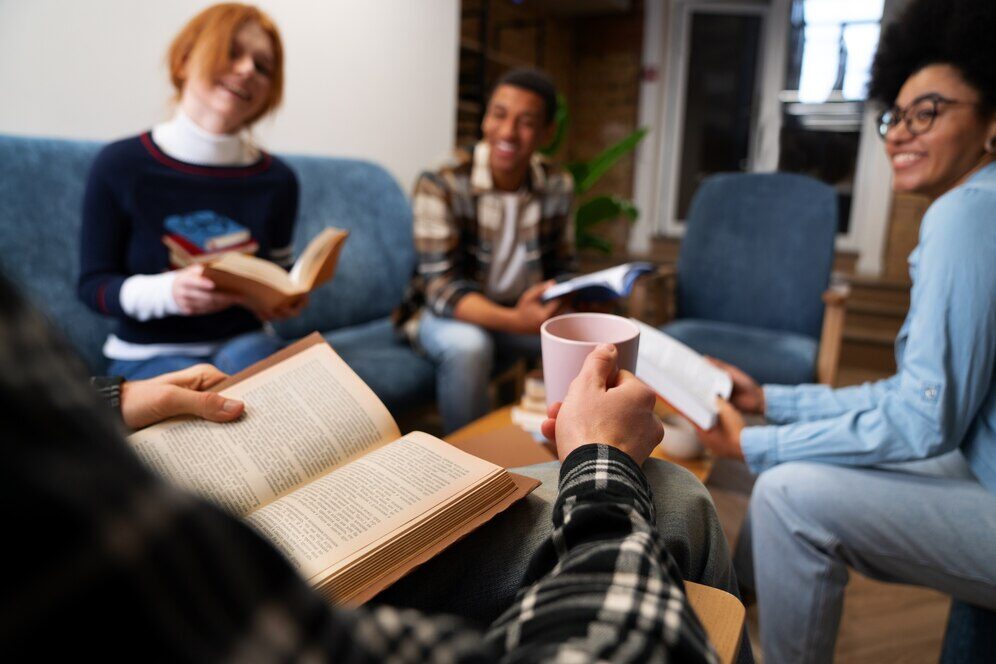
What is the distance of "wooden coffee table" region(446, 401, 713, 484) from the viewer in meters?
1.16

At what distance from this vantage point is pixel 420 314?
1.96 metres

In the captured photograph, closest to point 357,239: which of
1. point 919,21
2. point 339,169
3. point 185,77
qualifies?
point 339,169

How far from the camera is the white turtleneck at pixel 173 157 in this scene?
47.7 inches

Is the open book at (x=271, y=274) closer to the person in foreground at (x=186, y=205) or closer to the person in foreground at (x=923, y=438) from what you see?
the person in foreground at (x=186, y=205)

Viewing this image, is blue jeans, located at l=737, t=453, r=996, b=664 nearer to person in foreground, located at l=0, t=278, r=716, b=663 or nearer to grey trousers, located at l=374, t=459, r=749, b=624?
grey trousers, located at l=374, t=459, r=749, b=624

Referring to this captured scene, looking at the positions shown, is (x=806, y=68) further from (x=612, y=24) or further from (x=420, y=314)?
(x=420, y=314)

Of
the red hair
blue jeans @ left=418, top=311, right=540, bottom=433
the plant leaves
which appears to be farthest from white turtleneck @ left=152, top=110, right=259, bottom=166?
the plant leaves

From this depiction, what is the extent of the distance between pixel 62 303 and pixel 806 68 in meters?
4.65

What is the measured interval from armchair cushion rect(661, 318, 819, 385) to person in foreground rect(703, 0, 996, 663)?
795 mm

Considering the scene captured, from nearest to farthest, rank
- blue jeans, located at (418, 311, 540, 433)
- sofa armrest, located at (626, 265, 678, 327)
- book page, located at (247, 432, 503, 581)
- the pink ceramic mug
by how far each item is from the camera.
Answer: book page, located at (247, 432, 503, 581) < the pink ceramic mug < blue jeans, located at (418, 311, 540, 433) < sofa armrest, located at (626, 265, 678, 327)

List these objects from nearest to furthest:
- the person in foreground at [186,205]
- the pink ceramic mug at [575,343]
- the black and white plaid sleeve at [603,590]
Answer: the black and white plaid sleeve at [603,590], the pink ceramic mug at [575,343], the person in foreground at [186,205]

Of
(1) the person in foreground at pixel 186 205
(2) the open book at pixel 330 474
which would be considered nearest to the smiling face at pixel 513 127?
(1) the person in foreground at pixel 186 205

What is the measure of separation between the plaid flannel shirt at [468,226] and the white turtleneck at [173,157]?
53 cm

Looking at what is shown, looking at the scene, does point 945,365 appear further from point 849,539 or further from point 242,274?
point 242,274
